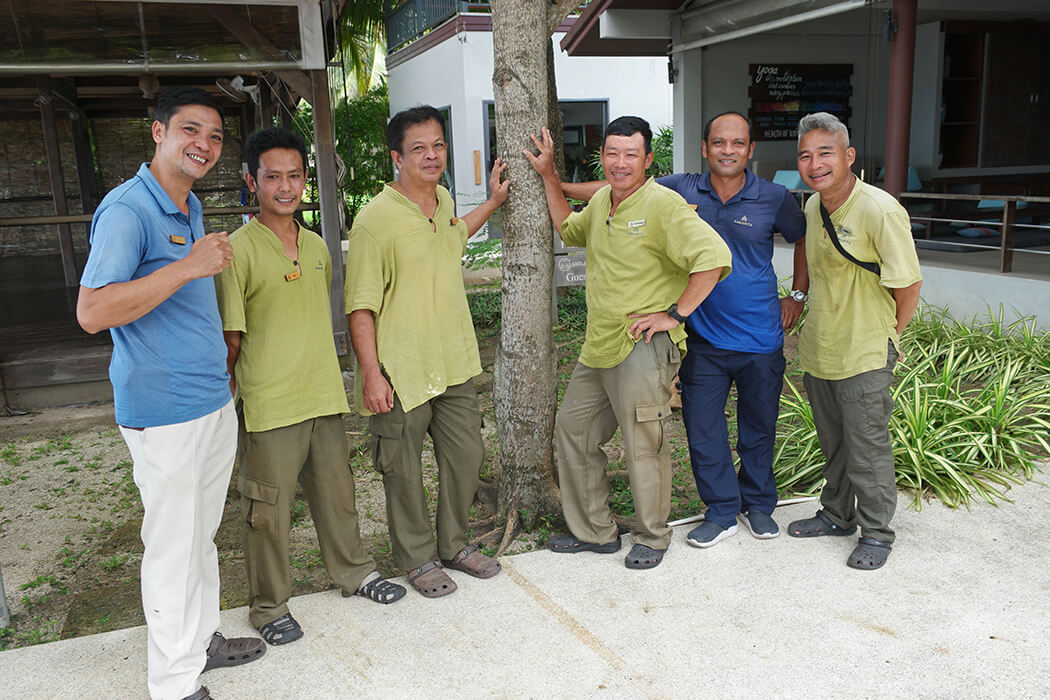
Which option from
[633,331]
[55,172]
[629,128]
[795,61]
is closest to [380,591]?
[633,331]

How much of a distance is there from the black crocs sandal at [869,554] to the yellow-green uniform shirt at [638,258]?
1.14m

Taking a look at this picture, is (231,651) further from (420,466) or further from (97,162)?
(97,162)

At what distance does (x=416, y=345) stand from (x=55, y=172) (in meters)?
9.58

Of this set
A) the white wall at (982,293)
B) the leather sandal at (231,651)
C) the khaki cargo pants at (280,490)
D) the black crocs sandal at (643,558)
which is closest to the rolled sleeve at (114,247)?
the khaki cargo pants at (280,490)

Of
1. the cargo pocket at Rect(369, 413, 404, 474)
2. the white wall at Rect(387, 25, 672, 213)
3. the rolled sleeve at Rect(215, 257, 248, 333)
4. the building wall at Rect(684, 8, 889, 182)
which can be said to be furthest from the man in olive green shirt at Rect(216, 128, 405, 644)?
the white wall at Rect(387, 25, 672, 213)

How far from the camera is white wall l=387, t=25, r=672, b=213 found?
555 inches

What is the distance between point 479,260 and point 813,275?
19.6 feet

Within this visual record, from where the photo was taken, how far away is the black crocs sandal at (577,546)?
3797mm

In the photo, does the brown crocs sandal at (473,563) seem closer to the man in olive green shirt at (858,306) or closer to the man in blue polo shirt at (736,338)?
the man in blue polo shirt at (736,338)

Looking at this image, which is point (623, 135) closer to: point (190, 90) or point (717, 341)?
point (717, 341)

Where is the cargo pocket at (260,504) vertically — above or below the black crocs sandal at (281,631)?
above

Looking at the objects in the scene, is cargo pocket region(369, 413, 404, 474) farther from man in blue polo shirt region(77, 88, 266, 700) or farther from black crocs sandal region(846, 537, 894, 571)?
black crocs sandal region(846, 537, 894, 571)

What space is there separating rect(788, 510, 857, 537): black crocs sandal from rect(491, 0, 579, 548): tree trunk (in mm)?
1088

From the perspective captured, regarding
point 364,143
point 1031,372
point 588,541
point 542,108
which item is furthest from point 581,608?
point 364,143
